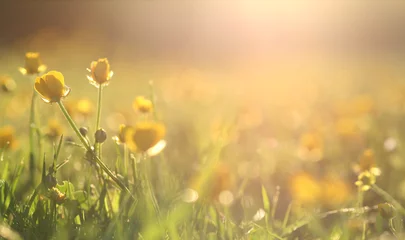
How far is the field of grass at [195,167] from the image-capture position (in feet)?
4.10

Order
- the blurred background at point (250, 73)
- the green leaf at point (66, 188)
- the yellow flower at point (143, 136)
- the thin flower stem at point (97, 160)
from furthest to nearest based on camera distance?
the blurred background at point (250, 73) → the green leaf at point (66, 188) → the thin flower stem at point (97, 160) → the yellow flower at point (143, 136)

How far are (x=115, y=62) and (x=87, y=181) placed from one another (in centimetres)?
765

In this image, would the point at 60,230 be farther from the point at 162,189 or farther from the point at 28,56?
the point at 28,56

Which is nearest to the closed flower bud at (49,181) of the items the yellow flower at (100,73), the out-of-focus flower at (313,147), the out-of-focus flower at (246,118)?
the yellow flower at (100,73)

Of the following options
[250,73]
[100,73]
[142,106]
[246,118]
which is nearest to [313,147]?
[246,118]

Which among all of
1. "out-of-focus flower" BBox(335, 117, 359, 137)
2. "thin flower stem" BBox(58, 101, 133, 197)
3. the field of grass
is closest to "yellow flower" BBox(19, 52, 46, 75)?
the field of grass

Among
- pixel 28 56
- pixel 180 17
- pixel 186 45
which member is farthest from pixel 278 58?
pixel 28 56

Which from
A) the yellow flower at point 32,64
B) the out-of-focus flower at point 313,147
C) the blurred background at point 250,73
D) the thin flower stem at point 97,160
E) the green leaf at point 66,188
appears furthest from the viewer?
the blurred background at point 250,73

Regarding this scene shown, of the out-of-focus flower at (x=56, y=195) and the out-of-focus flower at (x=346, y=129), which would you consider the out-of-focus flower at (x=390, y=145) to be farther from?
the out-of-focus flower at (x=56, y=195)

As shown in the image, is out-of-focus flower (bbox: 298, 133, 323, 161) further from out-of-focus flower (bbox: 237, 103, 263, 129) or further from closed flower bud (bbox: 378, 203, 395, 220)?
closed flower bud (bbox: 378, 203, 395, 220)

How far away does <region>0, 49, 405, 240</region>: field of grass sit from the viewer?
49.3 inches

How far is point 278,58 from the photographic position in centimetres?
1061

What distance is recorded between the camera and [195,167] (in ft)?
6.87

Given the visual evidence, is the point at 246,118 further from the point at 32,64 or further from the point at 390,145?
the point at 32,64
